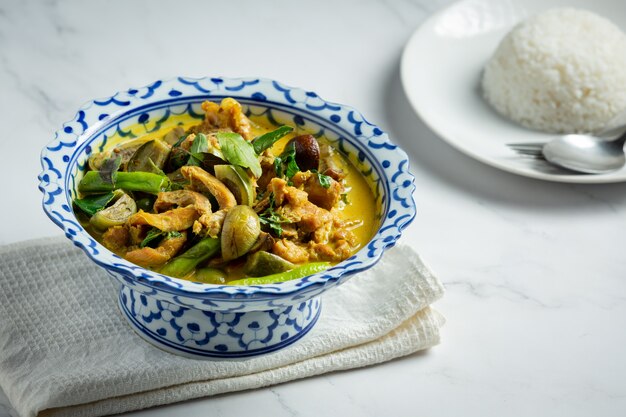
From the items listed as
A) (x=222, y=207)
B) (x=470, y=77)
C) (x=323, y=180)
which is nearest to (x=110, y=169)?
(x=222, y=207)

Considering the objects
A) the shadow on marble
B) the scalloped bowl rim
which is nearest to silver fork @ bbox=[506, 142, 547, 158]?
the shadow on marble

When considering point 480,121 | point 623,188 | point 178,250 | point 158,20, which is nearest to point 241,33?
point 158,20

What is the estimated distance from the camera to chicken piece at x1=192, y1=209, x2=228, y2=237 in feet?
7.48

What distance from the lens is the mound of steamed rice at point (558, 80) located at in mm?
3756

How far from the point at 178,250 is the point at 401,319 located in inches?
26.8

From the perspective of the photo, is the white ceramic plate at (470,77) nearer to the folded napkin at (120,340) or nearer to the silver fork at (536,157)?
the silver fork at (536,157)

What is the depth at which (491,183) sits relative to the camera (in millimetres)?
3420

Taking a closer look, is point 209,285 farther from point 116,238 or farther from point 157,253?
point 116,238

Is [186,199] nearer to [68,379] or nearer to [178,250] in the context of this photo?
[178,250]

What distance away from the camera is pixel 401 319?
8.53ft

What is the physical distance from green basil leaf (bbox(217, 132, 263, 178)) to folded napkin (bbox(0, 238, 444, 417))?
0.50 m

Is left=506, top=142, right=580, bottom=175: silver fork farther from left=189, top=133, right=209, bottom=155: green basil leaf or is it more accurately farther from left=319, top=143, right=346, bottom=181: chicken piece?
left=189, top=133, right=209, bottom=155: green basil leaf

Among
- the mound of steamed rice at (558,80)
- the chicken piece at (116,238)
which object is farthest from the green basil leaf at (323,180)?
the mound of steamed rice at (558,80)

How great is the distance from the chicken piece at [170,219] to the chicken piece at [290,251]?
213 millimetres
